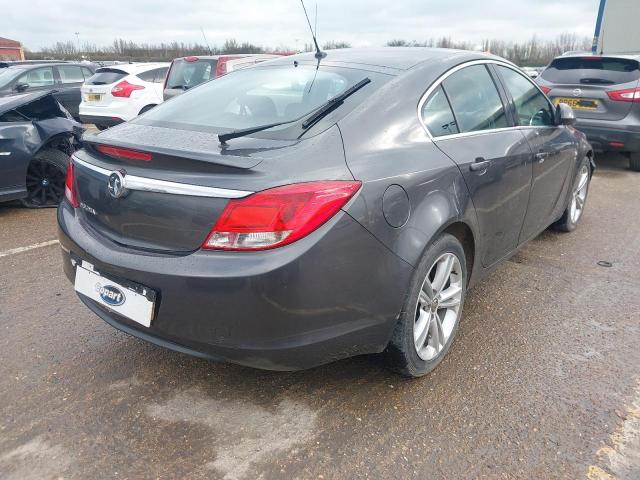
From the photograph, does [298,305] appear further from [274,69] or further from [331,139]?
[274,69]

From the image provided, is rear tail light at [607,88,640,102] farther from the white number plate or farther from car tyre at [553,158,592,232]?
the white number plate

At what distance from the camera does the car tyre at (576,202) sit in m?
4.48

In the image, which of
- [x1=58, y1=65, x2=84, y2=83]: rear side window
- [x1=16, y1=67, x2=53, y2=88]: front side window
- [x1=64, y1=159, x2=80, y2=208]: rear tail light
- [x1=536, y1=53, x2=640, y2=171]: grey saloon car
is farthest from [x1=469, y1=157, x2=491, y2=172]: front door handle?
[x1=58, y1=65, x2=84, y2=83]: rear side window

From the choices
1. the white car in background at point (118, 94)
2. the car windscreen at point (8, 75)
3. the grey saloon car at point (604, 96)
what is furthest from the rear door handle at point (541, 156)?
the car windscreen at point (8, 75)

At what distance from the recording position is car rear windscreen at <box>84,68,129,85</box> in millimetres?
10195

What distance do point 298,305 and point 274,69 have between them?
1627mm

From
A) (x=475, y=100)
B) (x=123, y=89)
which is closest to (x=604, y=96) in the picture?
(x=475, y=100)

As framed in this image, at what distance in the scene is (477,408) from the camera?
7.57ft

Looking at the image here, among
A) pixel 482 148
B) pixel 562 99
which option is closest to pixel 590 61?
pixel 562 99

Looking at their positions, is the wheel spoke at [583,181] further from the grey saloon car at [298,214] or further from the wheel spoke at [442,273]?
the wheel spoke at [442,273]

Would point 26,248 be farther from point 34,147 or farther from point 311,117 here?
point 311,117

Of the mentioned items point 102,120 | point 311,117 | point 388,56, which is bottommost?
point 102,120

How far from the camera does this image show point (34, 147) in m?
5.12

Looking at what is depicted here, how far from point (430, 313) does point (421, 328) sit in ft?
0.31
